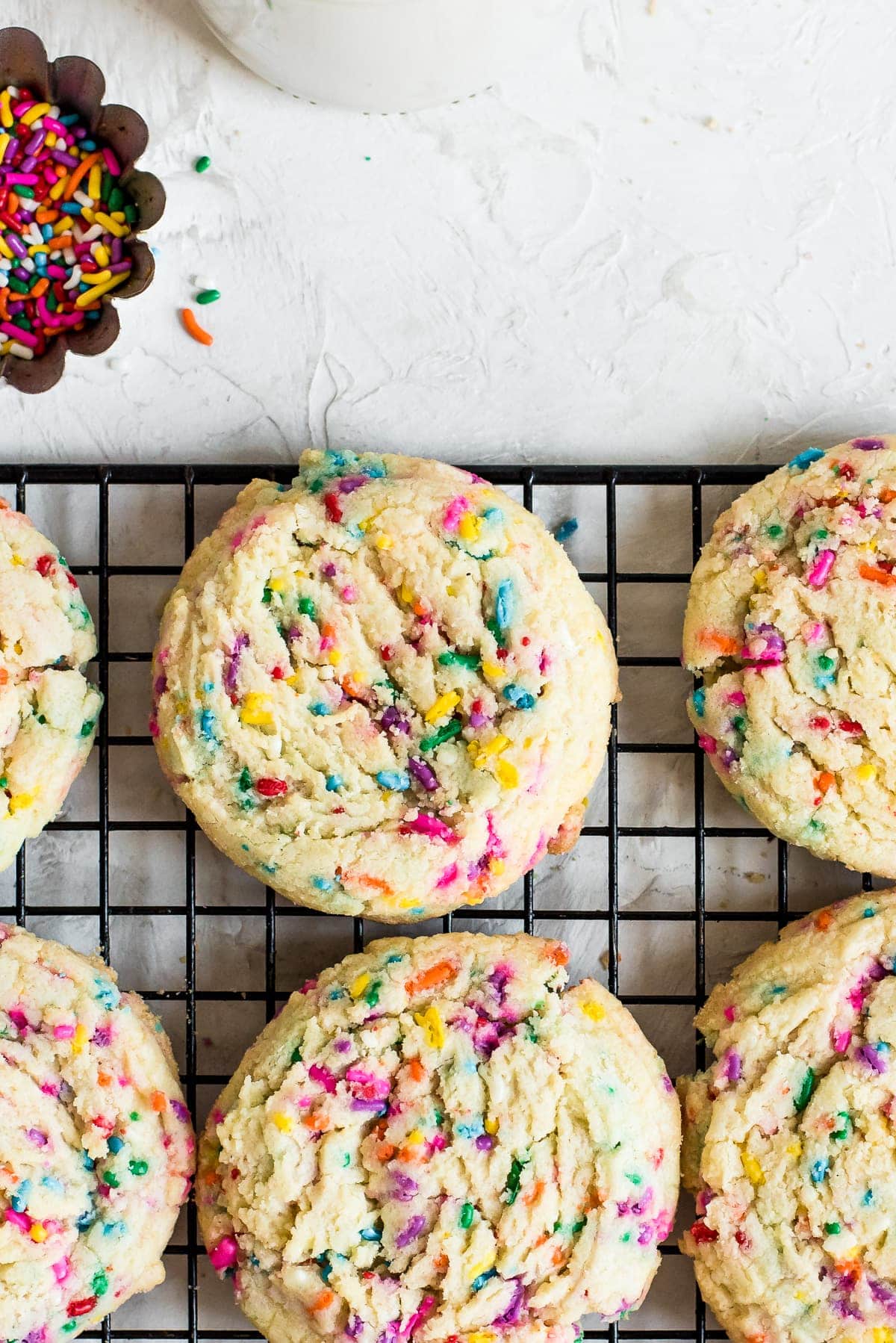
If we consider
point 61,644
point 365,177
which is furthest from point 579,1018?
point 365,177

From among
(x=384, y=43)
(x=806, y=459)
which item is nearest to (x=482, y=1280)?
(x=806, y=459)

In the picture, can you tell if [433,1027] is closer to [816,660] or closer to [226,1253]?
[226,1253]

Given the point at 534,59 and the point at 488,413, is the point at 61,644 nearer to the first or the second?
the point at 488,413

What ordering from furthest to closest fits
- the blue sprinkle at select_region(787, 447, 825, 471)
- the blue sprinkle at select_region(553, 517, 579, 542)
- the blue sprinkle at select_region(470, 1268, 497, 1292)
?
1. the blue sprinkle at select_region(553, 517, 579, 542)
2. the blue sprinkle at select_region(787, 447, 825, 471)
3. the blue sprinkle at select_region(470, 1268, 497, 1292)

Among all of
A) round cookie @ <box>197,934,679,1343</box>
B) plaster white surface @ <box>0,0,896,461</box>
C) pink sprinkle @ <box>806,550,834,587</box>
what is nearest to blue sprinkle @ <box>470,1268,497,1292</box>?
round cookie @ <box>197,934,679,1343</box>

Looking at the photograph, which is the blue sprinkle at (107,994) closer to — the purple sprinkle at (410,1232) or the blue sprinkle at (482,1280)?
the purple sprinkle at (410,1232)

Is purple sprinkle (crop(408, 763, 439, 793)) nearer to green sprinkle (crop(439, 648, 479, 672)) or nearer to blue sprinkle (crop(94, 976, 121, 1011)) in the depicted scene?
green sprinkle (crop(439, 648, 479, 672))

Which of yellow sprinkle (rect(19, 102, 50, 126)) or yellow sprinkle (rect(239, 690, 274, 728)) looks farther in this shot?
yellow sprinkle (rect(19, 102, 50, 126))
